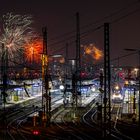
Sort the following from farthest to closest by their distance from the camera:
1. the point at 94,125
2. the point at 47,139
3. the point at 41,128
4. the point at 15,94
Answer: the point at 15,94, the point at 94,125, the point at 41,128, the point at 47,139

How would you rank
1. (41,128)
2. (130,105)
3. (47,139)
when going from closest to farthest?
(47,139) → (41,128) → (130,105)

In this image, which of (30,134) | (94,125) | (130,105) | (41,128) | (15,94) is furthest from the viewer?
(15,94)

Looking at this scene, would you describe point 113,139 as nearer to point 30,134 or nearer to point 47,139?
point 47,139

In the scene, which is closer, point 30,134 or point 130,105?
point 30,134

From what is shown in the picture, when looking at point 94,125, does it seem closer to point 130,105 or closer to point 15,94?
point 130,105

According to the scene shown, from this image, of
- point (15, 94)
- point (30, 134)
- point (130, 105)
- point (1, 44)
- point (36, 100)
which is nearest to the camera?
point (30, 134)

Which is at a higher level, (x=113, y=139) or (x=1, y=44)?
(x=1, y=44)

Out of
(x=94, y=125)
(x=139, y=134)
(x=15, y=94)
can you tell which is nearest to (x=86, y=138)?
(x=139, y=134)

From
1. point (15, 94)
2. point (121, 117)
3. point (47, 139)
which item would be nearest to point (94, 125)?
point (121, 117)

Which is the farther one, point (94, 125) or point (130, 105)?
point (130, 105)
